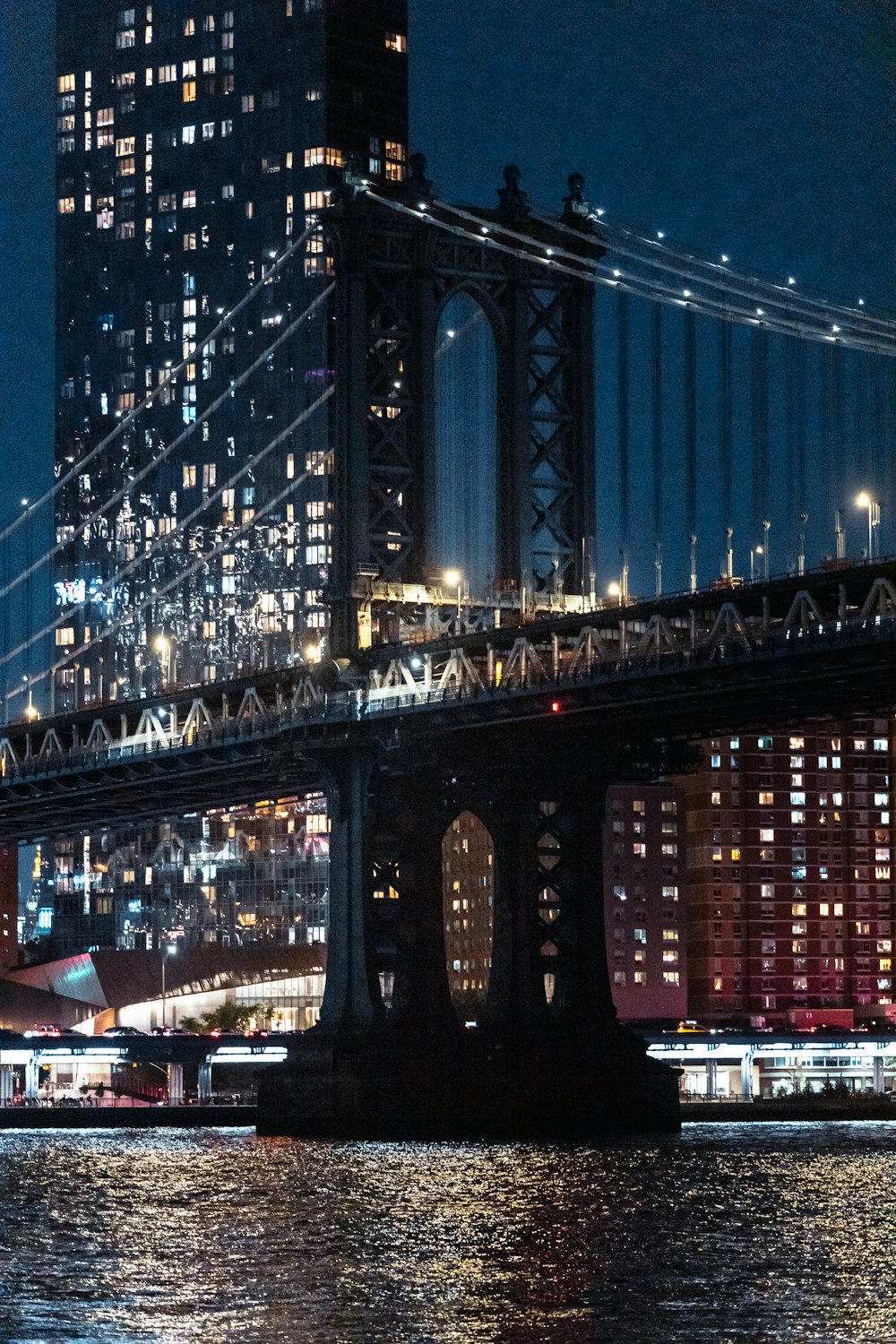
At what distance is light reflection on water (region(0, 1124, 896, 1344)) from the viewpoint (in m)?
51.9

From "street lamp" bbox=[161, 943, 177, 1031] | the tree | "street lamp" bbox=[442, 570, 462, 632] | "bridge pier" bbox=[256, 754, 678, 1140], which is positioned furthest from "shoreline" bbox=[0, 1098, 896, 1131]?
"street lamp" bbox=[161, 943, 177, 1031]

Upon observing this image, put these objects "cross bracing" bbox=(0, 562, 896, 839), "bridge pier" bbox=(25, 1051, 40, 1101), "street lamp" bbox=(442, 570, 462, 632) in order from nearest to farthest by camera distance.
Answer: "cross bracing" bbox=(0, 562, 896, 839), "street lamp" bbox=(442, 570, 462, 632), "bridge pier" bbox=(25, 1051, 40, 1101)

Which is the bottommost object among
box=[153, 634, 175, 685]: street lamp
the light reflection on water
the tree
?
the light reflection on water

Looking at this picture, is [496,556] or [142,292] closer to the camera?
[496,556]

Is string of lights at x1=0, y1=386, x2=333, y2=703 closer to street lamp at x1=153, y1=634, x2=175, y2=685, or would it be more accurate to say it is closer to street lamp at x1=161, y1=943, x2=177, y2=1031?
street lamp at x1=153, y1=634, x2=175, y2=685

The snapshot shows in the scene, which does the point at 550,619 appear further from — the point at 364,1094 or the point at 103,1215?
the point at 103,1215

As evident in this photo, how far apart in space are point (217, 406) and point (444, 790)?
281 ft

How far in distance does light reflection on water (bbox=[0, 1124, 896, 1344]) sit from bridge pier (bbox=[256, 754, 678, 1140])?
Answer: 3.69 metres

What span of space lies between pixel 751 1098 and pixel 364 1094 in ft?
132

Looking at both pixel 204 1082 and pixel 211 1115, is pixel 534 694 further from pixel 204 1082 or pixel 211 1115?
pixel 204 1082

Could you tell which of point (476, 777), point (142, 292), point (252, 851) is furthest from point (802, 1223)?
point (142, 292)

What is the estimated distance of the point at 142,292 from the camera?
198 meters

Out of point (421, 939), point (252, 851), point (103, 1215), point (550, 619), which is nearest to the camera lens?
point (103, 1215)

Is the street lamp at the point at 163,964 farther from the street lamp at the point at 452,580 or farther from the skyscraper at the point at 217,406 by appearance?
the street lamp at the point at 452,580
